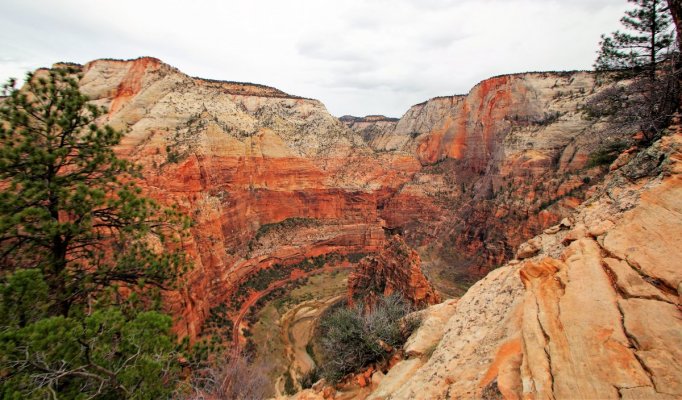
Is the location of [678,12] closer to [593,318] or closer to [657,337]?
[593,318]

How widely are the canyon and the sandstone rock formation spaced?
0.55 feet

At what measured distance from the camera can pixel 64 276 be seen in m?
7.88

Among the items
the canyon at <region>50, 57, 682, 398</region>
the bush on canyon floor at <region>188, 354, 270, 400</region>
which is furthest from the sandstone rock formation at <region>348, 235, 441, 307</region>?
the bush on canyon floor at <region>188, 354, 270, 400</region>

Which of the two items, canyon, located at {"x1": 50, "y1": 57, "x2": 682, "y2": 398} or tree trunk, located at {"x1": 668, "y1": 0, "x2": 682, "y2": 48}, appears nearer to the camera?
canyon, located at {"x1": 50, "y1": 57, "x2": 682, "y2": 398}

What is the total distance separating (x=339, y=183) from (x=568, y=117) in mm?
27039

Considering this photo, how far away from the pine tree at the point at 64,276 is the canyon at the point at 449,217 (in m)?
1.69

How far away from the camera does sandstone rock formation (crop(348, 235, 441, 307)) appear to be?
59.5ft

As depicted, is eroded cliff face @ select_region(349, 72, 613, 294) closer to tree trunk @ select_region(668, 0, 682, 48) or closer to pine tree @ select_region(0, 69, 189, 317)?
tree trunk @ select_region(668, 0, 682, 48)

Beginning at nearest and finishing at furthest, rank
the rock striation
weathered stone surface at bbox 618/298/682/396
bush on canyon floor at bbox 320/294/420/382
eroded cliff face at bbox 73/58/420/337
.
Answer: weathered stone surface at bbox 618/298/682/396
the rock striation
bush on canyon floor at bbox 320/294/420/382
eroded cliff face at bbox 73/58/420/337

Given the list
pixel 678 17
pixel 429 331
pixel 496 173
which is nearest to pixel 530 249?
pixel 429 331

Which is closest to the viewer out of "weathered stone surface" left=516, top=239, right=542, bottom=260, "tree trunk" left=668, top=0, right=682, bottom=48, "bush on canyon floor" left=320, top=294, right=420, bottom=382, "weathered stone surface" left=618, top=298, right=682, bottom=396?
"weathered stone surface" left=618, top=298, right=682, bottom=396

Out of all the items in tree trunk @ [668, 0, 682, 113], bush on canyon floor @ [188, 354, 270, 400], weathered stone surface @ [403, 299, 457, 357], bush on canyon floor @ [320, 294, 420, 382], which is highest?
tree trunk @ [668, 0, 682, 113]

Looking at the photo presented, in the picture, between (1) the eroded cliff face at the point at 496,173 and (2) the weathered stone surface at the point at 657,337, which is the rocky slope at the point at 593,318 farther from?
(1) the eroded cliff face at the point at 496,173

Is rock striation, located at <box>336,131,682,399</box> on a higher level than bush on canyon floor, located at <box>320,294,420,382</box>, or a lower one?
higher
